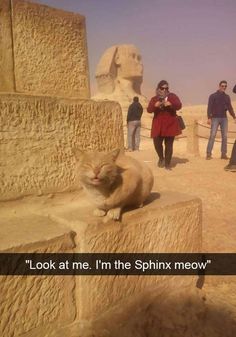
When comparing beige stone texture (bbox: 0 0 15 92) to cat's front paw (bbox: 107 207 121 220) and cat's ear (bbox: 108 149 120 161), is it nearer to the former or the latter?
cat's ear (bbox: 108 149 120 161)

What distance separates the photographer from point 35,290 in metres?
1.77

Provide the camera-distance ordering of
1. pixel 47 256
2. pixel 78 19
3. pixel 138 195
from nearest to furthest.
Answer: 1. pixel 47 256
2. pixel 138 195
3. pixel 78 19

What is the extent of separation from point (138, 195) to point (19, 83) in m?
A: 1.26

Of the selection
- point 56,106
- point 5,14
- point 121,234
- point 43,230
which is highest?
point 5,14

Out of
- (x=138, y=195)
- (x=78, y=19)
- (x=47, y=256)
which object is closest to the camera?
(x=47, y=256)

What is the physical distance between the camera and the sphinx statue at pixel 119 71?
3628 cm

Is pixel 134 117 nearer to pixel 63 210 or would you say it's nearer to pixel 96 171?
pixel 63 210

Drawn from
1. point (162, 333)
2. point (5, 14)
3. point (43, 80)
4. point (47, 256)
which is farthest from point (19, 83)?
point (162, 333)

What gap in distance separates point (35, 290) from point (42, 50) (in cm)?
179

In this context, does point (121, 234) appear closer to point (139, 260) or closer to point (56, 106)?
point (139, 260)

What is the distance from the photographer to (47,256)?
70.8 inches

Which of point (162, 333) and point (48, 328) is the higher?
point (48, 328)

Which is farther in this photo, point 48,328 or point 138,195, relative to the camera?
point 138,195

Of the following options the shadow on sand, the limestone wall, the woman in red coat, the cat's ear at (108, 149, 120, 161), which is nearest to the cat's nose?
the cat's ear at (108, 149, 120, 161)
